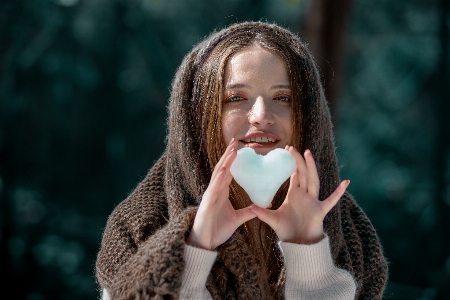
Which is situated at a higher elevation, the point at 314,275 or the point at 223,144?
the point at 223,144

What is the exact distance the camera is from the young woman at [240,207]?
170cm

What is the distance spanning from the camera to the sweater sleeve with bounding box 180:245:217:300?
66.0 inches

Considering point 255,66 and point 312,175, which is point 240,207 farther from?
point 255,66

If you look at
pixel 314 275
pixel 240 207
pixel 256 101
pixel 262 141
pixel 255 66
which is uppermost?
pixel 255 66

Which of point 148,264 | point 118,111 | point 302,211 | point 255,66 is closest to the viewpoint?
point 148,264

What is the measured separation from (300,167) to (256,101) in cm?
24

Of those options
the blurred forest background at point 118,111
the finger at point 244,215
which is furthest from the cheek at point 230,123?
the blurred forest background at point 118,111

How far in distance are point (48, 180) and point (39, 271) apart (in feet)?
2.57

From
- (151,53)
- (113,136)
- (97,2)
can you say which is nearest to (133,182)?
(113,136)

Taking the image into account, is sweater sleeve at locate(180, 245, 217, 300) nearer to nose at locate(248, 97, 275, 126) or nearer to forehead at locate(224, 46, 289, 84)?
nose at locate(248, 97, 275, 126)

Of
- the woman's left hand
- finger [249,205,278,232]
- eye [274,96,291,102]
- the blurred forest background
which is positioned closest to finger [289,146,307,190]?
the woman's left hand

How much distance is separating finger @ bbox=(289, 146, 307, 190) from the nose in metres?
0.13

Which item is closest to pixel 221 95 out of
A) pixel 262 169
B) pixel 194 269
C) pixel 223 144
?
pixel 223 144

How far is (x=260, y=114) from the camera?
70.9 inches
